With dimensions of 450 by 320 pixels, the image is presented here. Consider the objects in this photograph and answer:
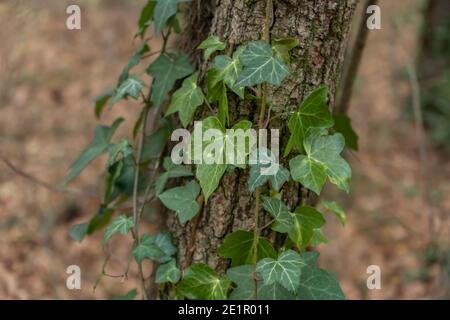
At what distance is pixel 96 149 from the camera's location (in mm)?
1844

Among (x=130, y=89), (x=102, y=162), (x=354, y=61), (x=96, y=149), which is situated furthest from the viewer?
(x=102, y=162)

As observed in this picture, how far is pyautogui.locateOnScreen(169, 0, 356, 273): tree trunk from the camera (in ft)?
4.65

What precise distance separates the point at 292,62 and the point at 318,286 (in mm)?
587

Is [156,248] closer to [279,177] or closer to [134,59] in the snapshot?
[279,177]

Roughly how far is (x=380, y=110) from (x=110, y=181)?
3.89 m

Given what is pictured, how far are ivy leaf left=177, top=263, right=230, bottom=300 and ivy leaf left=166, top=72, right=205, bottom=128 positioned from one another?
390 millimetres

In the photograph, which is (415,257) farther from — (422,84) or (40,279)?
(40,279)

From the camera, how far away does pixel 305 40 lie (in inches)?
56.2

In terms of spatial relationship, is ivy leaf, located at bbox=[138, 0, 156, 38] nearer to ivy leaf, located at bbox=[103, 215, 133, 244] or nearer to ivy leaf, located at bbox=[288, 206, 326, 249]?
ivy leaf, located at bbox=[103, 215, 133, 244]

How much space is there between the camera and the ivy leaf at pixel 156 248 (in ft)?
5.19

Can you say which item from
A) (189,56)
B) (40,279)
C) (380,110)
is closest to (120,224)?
(189,56)

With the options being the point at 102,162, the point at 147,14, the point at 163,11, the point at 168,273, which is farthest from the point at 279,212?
the point at 102,162

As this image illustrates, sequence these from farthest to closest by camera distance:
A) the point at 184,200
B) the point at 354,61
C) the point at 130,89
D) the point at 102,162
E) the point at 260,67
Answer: the point at 102,162 < the point at 354,61 < the point at 130,89 < the point at 184,200 < the point at 260,67

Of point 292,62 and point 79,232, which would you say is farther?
point 79,232
